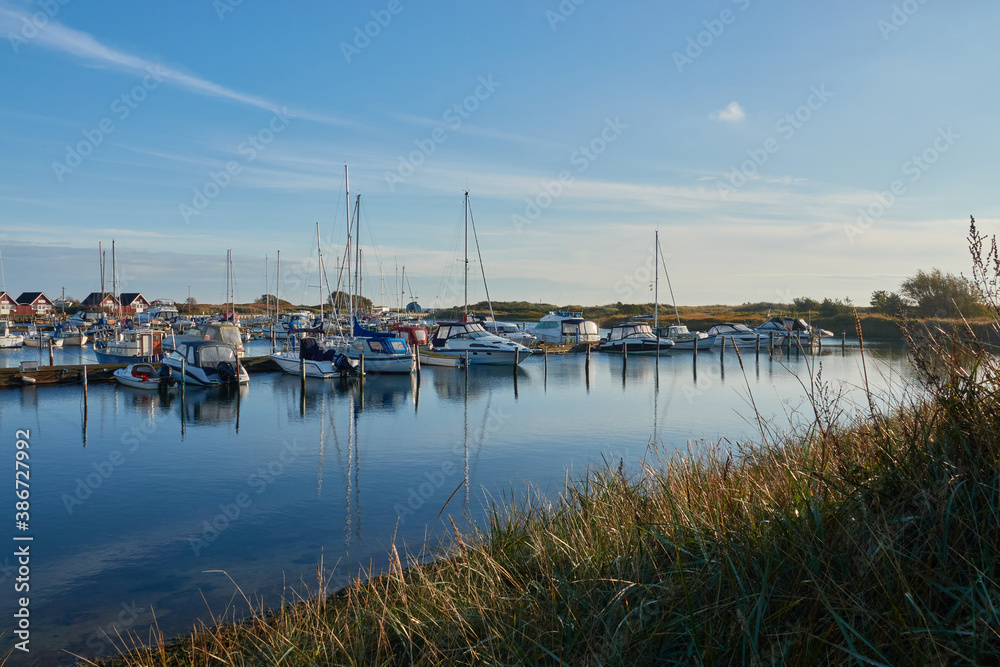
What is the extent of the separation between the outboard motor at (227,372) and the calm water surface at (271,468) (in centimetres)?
78

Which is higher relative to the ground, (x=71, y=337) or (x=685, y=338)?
(x=685, y=338)

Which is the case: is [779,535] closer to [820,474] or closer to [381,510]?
[820,474]

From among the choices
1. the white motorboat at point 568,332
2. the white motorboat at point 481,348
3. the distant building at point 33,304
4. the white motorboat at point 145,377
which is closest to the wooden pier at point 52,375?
the white motorboat at point 145,377

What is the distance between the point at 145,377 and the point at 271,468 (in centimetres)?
1803

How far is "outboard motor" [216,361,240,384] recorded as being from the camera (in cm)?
3166

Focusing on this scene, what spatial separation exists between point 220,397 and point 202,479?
15447 mm

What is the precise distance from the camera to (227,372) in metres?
31.7

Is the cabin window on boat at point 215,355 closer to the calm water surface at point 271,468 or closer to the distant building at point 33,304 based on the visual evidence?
the calm water surface at point 271,468

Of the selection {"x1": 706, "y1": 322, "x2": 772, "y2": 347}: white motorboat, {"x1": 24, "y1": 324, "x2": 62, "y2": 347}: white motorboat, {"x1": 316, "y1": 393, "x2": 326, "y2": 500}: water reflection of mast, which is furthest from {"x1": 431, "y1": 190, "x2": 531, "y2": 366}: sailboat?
{"x1": 24, "y1": 324, "x2": 62, "y2": 347}: white motorboat

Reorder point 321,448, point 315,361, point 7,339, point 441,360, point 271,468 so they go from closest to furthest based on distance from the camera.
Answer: point 271,468
point 321,448
point 315,361
point 441,360
point 7,339

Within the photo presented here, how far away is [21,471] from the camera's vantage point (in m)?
15.8

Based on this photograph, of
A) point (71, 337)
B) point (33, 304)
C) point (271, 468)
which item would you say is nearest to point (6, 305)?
point (33, 304)

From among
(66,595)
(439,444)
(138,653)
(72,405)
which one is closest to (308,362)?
(72,405)

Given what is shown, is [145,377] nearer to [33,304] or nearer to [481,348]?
[481,348]
